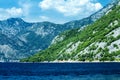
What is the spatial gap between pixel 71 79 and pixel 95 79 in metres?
11.2

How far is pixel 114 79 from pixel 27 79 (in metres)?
38.5

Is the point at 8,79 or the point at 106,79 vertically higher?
the point at 8,79

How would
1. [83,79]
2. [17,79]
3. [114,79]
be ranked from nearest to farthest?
[114,79] < [83,79] < [17,79]

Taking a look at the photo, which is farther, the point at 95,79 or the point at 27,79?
the point at 27,79

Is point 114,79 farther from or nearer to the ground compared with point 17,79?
nearer to the ground

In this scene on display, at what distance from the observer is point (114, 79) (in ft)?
440

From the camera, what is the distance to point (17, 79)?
156 metres

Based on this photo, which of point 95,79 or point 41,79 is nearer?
point 95,79

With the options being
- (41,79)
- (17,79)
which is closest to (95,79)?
(41,79)

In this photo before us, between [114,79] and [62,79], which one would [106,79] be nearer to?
[114,79]

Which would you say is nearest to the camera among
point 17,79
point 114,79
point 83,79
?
point 114,79

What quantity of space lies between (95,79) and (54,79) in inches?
783

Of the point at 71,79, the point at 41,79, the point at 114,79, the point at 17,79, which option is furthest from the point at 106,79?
the point at 17,79

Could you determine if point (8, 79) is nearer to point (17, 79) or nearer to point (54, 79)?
point (17, 79)
